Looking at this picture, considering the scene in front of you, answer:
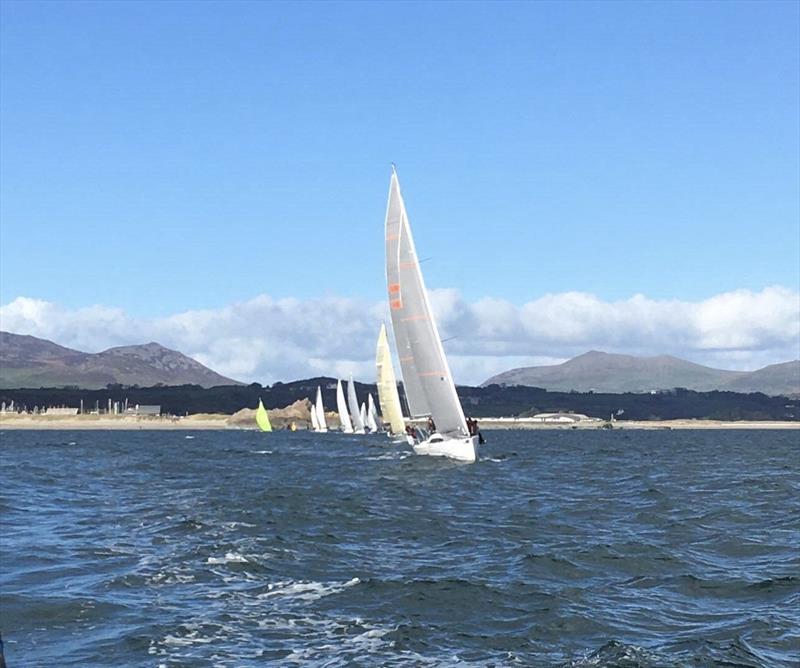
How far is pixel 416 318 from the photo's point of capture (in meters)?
60.0

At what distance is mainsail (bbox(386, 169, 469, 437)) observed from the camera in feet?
195

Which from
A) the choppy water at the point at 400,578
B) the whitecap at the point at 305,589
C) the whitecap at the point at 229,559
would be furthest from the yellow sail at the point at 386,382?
the whitecap at the point at 305,589

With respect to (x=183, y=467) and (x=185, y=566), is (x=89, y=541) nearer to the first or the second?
(x=185, y=566)

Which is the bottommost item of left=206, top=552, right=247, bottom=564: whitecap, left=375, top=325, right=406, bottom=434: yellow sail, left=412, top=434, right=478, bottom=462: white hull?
left=206, top=552, right=247, bottom=564: whitecap

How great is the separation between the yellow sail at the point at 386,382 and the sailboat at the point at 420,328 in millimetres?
56844

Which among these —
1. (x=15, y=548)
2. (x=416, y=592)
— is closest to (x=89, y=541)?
(x=15, y=548)

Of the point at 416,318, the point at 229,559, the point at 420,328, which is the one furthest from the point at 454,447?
the point at 229,559

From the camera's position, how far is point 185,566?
915 inches

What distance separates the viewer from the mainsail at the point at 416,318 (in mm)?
59438

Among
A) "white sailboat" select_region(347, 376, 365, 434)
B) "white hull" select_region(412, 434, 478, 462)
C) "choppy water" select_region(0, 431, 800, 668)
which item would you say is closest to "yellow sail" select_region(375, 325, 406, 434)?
"white sailboat" select_region(347, 376, 365, 434)

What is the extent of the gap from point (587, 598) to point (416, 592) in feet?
10.8

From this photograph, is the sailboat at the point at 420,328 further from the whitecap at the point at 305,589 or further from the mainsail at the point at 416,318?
the whitecap at the point at 305,589

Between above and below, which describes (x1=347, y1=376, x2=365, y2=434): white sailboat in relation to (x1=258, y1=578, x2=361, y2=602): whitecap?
above

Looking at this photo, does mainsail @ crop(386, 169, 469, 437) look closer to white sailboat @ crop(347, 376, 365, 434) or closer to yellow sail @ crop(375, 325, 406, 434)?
yellow sail @ crop(375, 325, 406, 434)
